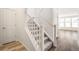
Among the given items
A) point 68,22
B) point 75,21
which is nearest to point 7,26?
point 68,22

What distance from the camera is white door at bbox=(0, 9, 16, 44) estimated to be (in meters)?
Result: 1.67

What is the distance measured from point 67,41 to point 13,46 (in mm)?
868

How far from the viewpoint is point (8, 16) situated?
166 centimetres

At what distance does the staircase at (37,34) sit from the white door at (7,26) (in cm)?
24

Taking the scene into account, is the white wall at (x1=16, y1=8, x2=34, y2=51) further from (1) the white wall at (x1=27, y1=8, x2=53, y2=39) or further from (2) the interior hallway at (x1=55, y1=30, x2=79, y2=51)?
(2) the interior hallway at (x1=55, y1=30, x2=79, y2=51)

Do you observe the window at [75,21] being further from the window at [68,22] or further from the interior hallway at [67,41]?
the interior hallway at [67,41]

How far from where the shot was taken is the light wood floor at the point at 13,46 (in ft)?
5.49

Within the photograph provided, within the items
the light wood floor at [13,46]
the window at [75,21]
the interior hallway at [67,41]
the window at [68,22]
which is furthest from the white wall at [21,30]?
the window at [75,21]

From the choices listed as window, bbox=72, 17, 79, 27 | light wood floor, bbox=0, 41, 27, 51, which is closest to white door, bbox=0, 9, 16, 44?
light wood floor, bbox=0, 41, 27, 51

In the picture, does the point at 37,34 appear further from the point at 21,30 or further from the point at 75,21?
the point at 75,21

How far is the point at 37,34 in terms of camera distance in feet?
5.67
